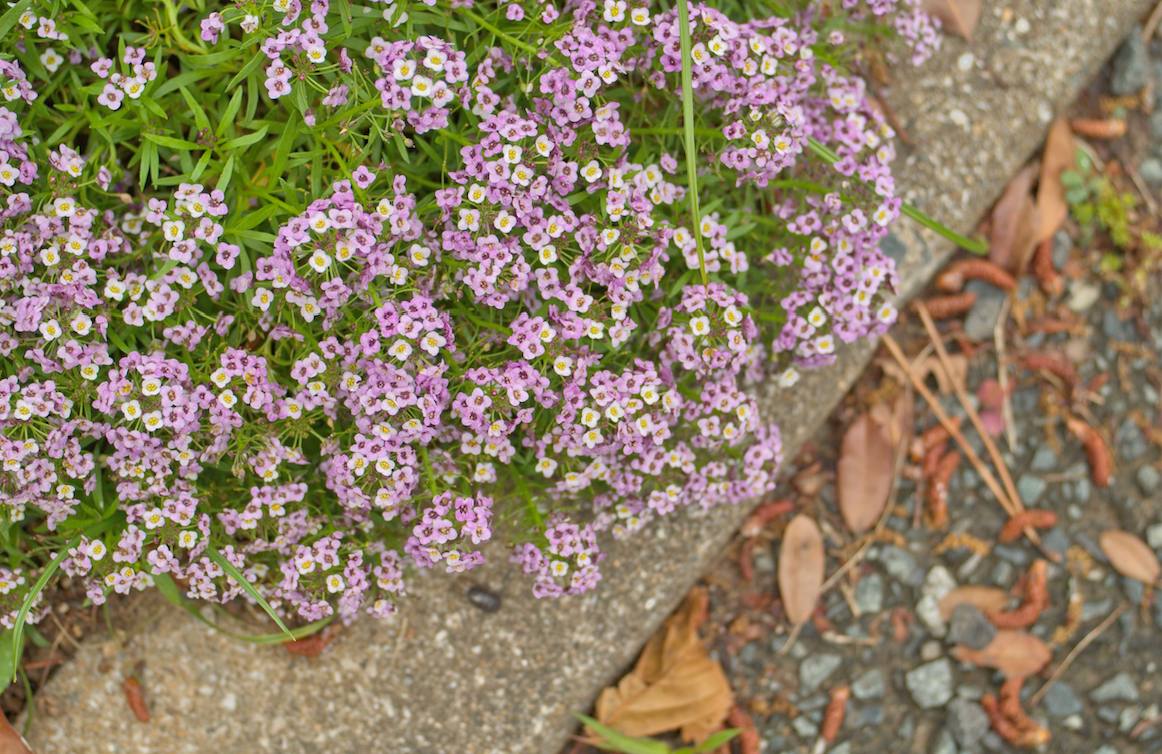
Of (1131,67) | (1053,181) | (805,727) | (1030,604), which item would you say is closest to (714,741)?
(805,727)

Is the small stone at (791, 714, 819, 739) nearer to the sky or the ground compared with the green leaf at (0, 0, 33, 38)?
nearer to the ground

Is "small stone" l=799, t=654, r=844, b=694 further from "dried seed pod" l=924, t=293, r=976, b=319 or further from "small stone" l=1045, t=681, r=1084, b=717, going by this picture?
"dried seed pod" l=924, t=293, r=976, b=319

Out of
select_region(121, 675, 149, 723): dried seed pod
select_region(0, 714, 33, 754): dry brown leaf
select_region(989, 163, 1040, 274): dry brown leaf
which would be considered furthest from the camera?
select_region(989, 163, 1040, 274): dry brown leaf

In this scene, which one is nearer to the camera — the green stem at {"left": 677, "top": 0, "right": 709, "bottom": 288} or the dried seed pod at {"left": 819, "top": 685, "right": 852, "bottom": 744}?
the green stem at {"left": 677, "top": 0, "right": 709, "bottom": 288}

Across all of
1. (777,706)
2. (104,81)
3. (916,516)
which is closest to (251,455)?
(104,81)

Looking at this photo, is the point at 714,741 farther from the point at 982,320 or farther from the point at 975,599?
the point at 982,320

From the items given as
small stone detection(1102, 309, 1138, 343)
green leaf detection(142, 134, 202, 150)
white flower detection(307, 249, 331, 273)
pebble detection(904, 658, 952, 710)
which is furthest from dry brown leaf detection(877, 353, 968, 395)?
green leaf detection(142, 134, 202, 150)
